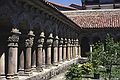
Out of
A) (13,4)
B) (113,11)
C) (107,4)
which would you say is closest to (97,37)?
(113,11)

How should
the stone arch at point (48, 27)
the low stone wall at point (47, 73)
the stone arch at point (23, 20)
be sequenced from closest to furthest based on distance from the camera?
the stone arch at point (23, 20), the low stone wall at point (47, 73), the stone arch at point (48, 27)

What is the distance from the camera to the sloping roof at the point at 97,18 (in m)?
31.4

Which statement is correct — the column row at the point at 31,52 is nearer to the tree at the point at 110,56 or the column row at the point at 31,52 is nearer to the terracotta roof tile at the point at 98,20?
the tree at the point at 110,56

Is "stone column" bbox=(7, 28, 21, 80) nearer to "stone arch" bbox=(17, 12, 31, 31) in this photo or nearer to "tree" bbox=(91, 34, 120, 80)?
"stone arch" bbox=(17, 12, 31, 31)

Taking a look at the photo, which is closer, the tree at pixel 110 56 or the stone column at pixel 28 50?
the stone column at pixel 28 50

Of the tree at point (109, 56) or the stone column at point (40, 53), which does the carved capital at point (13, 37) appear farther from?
the tree at point (109, 56)

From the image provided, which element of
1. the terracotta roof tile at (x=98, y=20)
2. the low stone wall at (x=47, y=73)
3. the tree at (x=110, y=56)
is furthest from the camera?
the terracotta roof tile at (x=98, y=20)

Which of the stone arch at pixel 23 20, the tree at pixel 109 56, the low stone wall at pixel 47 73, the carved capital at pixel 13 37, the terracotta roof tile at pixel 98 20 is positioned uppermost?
the terracotta roof tile at pixel 98 20

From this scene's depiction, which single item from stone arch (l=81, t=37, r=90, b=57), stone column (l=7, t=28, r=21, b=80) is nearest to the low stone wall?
stone column (l=7, t=28, r=21, b=80)

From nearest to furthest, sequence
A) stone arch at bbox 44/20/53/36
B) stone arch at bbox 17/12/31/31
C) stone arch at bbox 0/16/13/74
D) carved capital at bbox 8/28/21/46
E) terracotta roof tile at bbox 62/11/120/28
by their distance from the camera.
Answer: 1. stone arch at bbox 0/16/13/74
2. carved capital at bbox 8/28/21/46
3. stone arch at bbox 17/12/31/31
4. stone arch at bbox 44/20/53/36
5. terracotta roof tile at bbox 62/11/120/28

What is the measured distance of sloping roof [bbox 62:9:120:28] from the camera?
31.4 metres

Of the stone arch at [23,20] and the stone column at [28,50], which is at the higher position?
the stone arch at [23,20]

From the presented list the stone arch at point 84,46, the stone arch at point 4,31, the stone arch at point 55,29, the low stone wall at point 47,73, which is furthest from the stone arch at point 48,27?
the stone arch at point 84,46

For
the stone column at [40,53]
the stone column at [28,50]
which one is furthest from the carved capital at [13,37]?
the stone column at [40,53]
